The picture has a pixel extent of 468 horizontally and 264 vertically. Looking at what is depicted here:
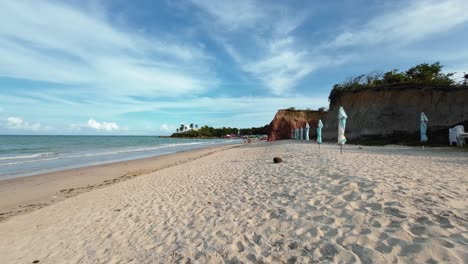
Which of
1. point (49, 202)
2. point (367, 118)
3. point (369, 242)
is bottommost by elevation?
point (49, 202)

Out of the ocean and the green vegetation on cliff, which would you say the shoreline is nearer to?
the ocean

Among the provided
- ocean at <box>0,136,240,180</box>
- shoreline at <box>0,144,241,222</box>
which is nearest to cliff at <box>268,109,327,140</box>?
ocean at <box>0,136,240,180</box>

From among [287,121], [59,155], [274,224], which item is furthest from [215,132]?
[274,224]

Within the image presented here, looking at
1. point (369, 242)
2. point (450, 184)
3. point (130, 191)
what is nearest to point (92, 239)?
point (130, 191)

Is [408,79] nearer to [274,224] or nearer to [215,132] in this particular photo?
[274,224]

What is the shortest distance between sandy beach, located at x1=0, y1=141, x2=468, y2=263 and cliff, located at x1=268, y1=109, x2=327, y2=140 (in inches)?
1714

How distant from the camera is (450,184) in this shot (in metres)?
5.12

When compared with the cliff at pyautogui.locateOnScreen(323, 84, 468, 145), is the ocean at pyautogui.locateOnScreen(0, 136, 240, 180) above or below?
below

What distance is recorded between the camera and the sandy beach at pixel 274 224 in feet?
9.86

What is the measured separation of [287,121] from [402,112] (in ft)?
97.5

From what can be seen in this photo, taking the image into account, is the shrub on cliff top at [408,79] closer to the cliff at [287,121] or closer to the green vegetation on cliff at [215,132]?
the cliff at [287,121]

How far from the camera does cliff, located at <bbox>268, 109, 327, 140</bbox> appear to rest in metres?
50.3

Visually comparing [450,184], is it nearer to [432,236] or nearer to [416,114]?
[432,236]

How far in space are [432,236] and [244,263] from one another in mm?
2263
